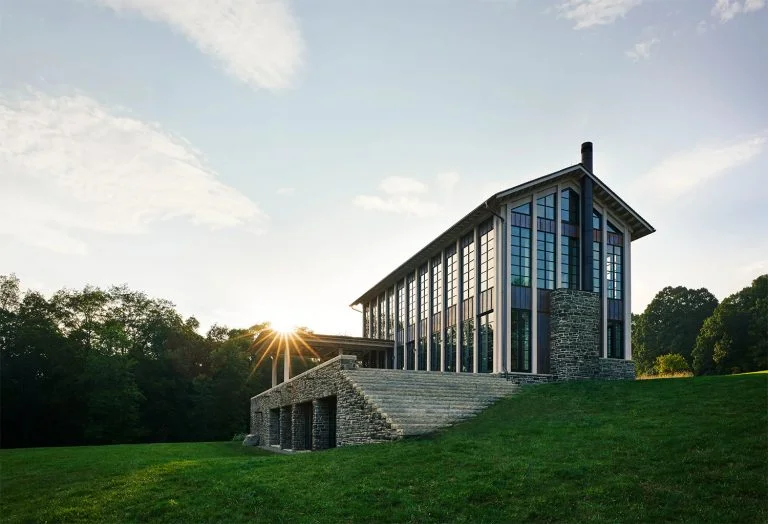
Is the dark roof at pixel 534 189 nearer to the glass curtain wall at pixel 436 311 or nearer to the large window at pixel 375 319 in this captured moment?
the glass curtain wall at pixel 436 311

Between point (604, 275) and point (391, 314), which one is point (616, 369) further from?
point (391, 314)

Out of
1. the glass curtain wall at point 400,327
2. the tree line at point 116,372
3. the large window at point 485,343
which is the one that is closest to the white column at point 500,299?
the large window at point 485,343

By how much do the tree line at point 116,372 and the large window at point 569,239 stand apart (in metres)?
21.6

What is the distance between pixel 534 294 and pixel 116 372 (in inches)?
1446

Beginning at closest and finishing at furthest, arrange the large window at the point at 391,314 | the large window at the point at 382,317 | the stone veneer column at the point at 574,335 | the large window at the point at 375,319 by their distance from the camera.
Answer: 1. the stone veneer column at the point at 574,335
2. the large window at the point at 391,314
3. the large window at the point at 382,317
4. the large window at the point at 375,319

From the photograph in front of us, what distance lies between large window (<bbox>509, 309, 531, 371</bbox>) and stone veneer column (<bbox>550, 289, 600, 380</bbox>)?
108cm

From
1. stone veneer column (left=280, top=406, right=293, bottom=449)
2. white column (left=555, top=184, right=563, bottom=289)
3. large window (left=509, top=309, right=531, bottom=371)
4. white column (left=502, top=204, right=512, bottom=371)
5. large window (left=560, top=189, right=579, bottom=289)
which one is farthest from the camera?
stone veneer column (left=280, top=406, right=293, bottom=449)

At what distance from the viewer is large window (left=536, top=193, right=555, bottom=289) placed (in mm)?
28625

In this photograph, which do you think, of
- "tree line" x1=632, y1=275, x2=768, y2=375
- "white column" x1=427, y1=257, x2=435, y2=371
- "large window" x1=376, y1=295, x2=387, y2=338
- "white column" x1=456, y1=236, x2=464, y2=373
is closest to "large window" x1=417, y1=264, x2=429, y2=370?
"white column" x1=427, y1=257, x2=435, y2=371

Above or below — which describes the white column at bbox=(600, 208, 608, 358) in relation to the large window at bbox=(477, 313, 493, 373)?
above

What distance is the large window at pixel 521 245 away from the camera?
92.0 feet

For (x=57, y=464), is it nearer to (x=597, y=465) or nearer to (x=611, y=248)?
(x=597, y=465)

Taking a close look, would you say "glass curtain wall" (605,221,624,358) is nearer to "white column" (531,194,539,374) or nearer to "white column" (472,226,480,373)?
"white column" (531,194,539,374)

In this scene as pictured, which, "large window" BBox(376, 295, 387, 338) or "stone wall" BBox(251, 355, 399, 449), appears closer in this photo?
"stone wall" BBox(251, 355, 399, 449)
